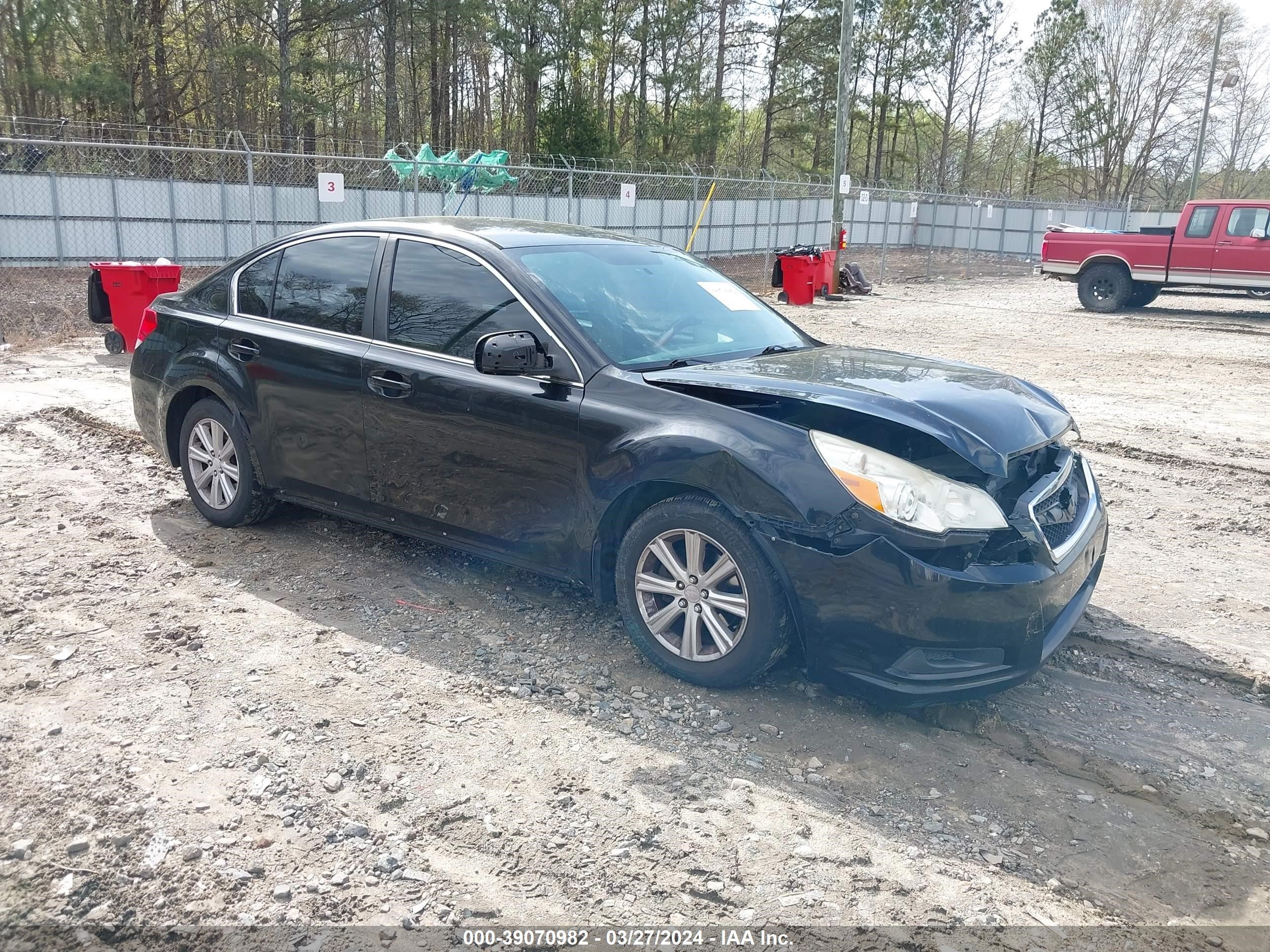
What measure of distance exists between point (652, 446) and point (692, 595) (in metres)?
0.56

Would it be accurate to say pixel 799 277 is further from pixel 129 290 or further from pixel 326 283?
pixel 326 283

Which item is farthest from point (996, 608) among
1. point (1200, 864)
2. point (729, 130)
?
point (729, 130)

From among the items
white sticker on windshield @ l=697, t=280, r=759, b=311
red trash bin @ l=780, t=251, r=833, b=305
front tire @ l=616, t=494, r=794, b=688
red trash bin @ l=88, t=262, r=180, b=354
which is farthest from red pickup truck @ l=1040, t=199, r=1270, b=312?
front tire @ l=616, t=494, r=794, b=688

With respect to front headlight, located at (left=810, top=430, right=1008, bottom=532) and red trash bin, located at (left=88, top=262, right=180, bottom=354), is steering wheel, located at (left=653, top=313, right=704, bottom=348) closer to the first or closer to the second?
front headlight, located at (left=810, top=430, right=1008, bottom=532)

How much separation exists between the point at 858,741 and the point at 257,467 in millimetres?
3301

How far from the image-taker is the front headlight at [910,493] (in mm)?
3422

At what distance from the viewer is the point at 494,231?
4766 mm

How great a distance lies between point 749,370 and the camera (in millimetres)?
4137

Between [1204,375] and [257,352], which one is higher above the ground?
[257,352]

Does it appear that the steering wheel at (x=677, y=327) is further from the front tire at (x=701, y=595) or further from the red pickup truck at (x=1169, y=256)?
the red pickup truck at (x=1169, y=256)

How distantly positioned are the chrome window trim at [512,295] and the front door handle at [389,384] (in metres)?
0.13

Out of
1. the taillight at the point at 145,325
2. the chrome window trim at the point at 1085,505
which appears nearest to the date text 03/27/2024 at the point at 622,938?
the chrome window trim at the point at 1085,505

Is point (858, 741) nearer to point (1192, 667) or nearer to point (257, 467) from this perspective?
point (1192, 667)

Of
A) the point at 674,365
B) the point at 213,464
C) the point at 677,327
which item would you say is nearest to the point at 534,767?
the point at 674,365
